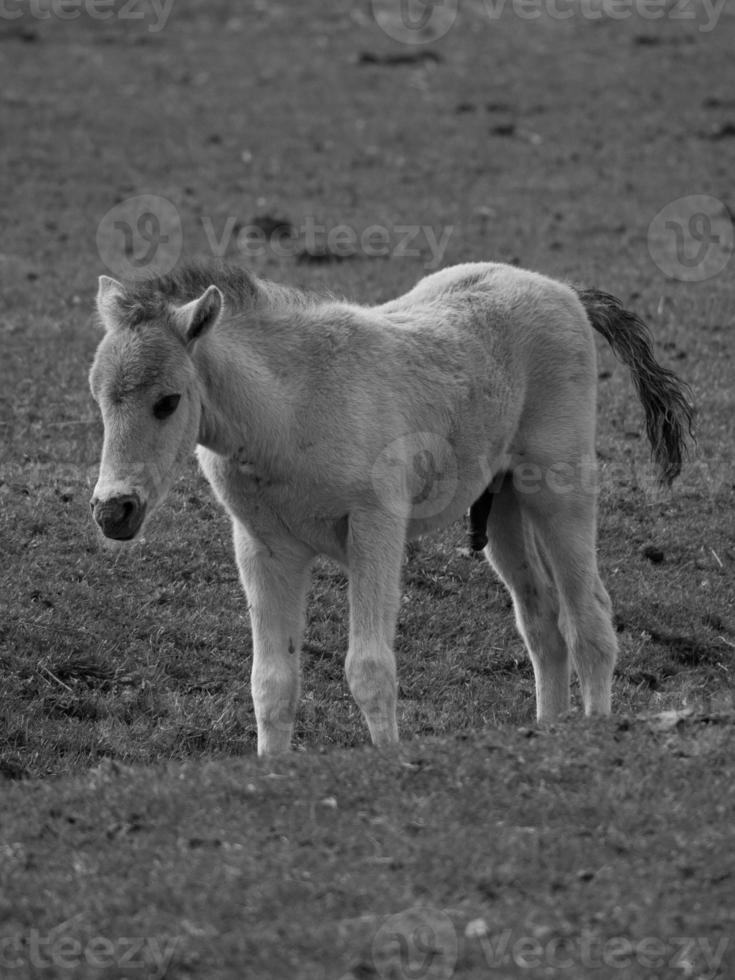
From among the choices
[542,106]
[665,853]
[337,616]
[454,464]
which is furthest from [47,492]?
[542,106]

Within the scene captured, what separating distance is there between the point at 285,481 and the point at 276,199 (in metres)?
13.7

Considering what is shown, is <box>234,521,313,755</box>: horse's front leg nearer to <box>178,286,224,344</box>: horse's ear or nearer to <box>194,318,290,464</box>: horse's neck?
<box>194,318,290,464</box>: horse's neck

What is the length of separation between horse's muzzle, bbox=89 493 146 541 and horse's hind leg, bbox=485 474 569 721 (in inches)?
111

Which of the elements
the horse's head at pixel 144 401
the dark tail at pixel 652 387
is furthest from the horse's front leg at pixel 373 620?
the dark tail at pixel 652 387

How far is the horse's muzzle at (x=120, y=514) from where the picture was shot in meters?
6.81

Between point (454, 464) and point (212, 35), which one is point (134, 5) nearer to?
point (212, 35)

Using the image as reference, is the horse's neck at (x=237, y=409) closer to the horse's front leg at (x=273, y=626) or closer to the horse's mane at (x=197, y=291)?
the horse's mane at (x=197, y=291)

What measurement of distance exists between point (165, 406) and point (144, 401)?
0.11 meters

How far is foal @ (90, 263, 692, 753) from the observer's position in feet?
23.5

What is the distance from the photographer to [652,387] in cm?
938

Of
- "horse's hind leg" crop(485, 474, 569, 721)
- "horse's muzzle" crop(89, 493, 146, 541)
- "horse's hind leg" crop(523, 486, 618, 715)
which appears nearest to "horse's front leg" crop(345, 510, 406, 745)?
"horse's muzzle" crop(89, 493, 146, 541)

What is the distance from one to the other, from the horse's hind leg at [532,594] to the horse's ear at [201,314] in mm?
2523

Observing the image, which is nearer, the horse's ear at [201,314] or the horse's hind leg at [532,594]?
the horse's ear at [201,314]

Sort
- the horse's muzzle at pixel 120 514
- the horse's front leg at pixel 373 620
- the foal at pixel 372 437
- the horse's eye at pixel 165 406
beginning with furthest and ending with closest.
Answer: the horse's front leg at pixel 373 620, the foal at pixel 372 437, the horse's eye at pixel 165 406, the horse's muzzle at pixel 120 514
